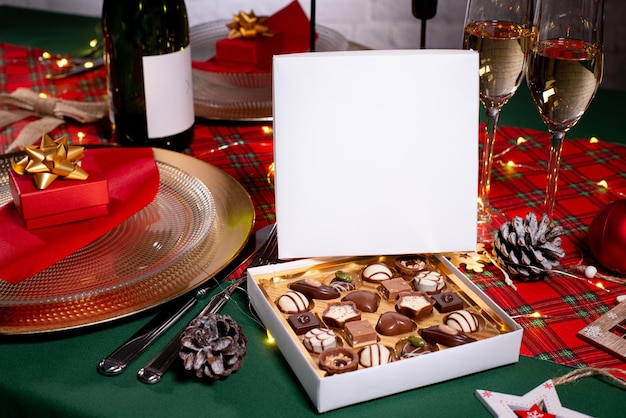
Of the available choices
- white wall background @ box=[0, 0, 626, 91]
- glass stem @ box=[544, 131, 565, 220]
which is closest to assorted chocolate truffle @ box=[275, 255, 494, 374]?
glass stem @ box=[544, 131, 565, 220]

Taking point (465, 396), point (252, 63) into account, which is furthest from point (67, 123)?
point (465, 396)

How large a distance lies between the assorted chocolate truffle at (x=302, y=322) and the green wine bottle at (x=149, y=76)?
0.54 meters

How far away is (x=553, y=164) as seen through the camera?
0.84m

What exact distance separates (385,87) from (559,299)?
11.7 inches

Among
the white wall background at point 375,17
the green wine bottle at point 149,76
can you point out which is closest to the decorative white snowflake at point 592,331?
the green wine bottle at point 149,76

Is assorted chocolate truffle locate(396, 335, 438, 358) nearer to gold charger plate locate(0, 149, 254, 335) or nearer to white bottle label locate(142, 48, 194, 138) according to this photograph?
gold charger plate locate(0, 149, 254, 335)

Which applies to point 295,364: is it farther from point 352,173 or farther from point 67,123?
point 67,123

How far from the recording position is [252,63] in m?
1.31

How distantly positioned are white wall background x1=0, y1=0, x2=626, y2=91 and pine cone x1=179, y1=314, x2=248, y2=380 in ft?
6.25

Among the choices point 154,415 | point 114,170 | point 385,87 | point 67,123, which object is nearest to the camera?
point 154,415

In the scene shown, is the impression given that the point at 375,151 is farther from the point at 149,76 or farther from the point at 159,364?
the point at 149,76

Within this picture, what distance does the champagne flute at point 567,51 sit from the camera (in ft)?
2.48

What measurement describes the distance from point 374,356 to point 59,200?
0.42m

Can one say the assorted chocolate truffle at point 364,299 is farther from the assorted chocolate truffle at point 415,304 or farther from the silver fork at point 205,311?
the silver fork at point 205,311
